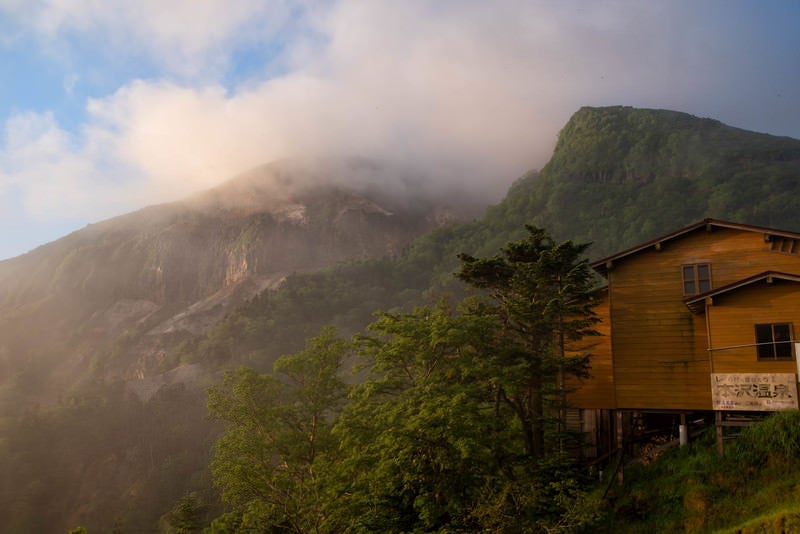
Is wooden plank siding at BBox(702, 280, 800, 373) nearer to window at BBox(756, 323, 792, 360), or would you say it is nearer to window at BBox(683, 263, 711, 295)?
window at BBox(756, 323, 792, 360)

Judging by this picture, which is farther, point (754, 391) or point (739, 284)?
point (739, 284)

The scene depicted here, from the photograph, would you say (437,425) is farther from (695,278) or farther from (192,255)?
(192,255)

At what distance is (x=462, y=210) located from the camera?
164 meters

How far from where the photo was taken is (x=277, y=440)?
25156 millimetres

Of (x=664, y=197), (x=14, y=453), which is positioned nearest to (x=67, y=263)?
(x=14, y=453)

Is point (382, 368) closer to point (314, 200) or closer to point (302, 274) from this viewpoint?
point (302, 274)

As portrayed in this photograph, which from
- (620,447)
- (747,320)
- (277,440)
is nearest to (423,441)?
(620,447)

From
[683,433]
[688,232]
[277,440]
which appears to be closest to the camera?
[683,433]

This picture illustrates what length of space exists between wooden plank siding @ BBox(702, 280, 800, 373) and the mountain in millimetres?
56272

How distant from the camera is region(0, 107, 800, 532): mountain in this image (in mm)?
75188

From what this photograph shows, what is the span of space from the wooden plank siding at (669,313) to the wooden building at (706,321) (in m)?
0.04

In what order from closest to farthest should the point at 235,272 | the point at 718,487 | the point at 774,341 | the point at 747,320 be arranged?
the point at 718,487 < the point at 774,341 < the point at 747,320 < the point at 235,272

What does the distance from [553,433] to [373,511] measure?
8.07 meters

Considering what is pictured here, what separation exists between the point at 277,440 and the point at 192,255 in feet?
424
